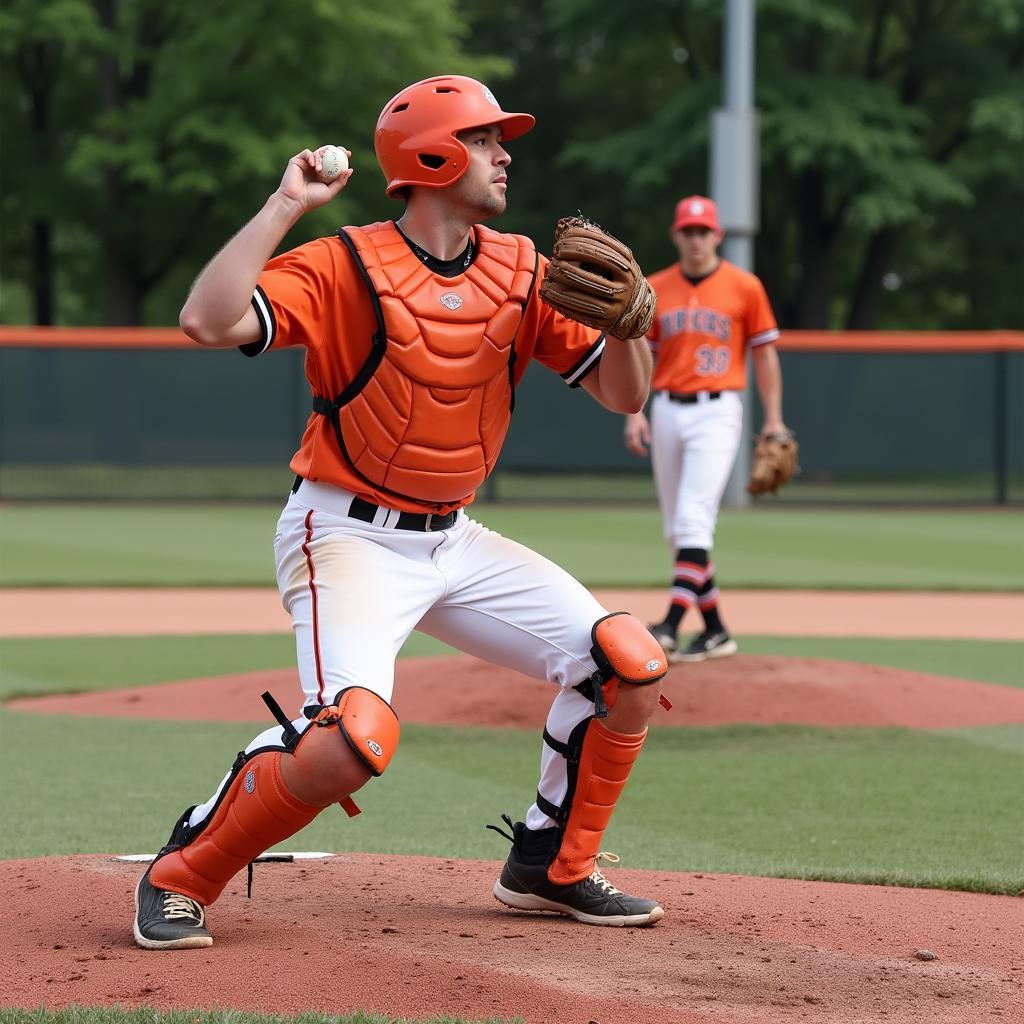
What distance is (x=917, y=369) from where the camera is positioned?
22844 mm

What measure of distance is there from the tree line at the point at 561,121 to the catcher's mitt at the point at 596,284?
24.2 meters

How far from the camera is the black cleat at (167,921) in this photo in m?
3.95

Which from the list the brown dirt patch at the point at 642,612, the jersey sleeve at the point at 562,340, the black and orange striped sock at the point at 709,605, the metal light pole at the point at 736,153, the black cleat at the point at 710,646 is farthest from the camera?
the metal light pole at the point at 736,153

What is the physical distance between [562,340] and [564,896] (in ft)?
4.68

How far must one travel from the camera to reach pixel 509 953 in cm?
400

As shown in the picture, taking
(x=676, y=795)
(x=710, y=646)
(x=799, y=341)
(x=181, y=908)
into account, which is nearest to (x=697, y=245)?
(x=710, y=646)

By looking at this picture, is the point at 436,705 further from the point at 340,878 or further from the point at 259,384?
the point at 259,384

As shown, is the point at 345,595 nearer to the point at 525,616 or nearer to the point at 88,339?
the point at 525,616

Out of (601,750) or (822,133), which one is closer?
(601,750)

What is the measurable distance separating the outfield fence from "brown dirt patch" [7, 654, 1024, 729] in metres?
14.0

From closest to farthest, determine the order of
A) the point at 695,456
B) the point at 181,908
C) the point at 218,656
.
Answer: the point at 181,908 → the point at 695,456 → the point at 218,656

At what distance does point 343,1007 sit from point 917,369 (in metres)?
20.3

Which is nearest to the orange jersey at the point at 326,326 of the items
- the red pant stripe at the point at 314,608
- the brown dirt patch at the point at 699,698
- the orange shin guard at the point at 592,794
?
the red pant stripe at the point at 314,608

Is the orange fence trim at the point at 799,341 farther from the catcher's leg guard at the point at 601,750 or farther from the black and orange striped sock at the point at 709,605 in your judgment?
the catcher's leg guard at the point at 601,750
